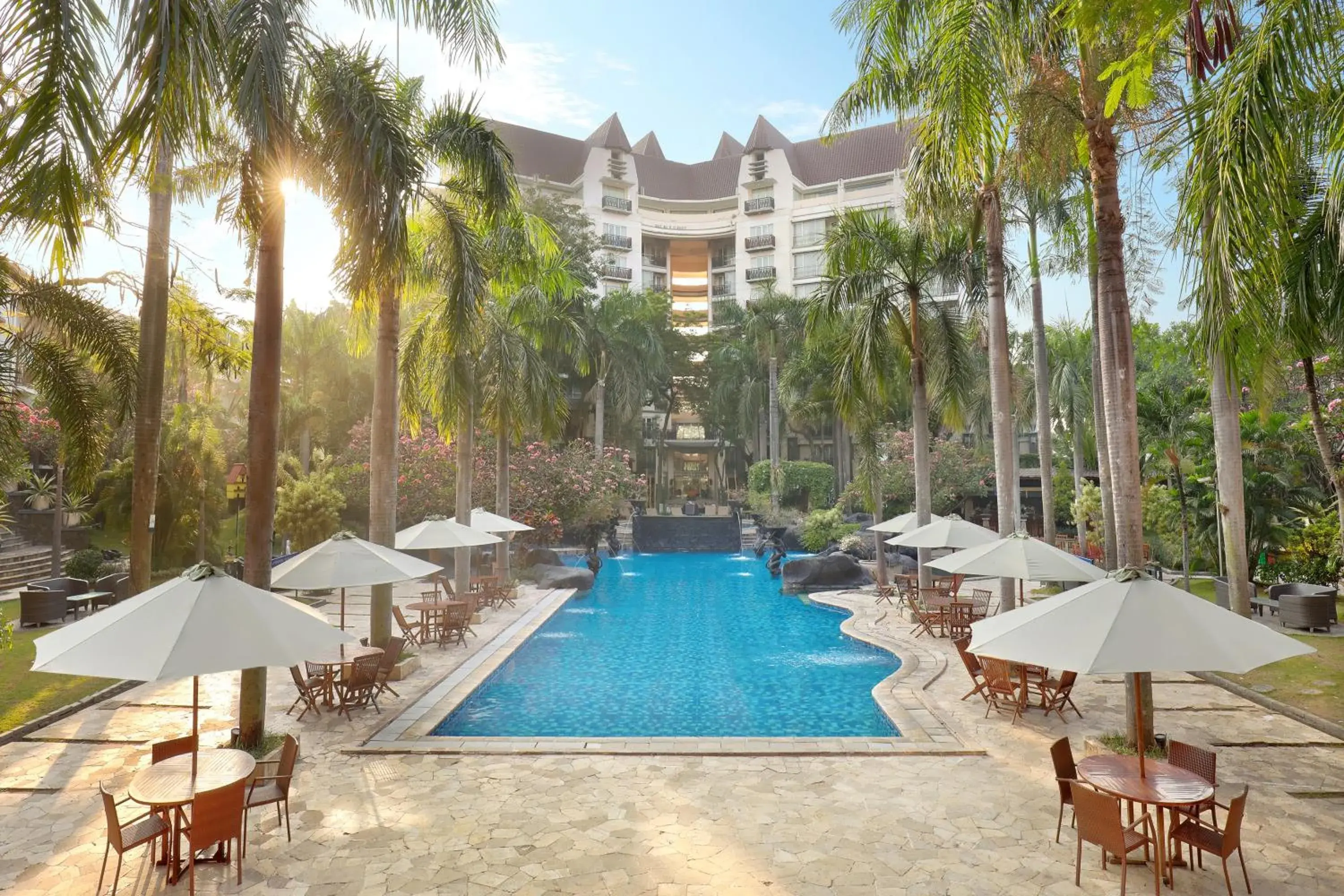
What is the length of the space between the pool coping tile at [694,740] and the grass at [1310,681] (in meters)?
3.93

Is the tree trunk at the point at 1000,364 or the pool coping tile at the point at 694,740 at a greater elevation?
the tree trunk at the point at 1000,364

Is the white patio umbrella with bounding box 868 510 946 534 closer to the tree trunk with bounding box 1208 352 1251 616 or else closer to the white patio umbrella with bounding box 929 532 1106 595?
the tree trunk with bounding box 1208 352 1251 616

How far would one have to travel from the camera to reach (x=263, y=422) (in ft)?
24.2

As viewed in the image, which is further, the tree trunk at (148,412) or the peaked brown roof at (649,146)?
the peaked brown roof at (649,146)

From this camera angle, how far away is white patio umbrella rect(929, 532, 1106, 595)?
9.36 metres

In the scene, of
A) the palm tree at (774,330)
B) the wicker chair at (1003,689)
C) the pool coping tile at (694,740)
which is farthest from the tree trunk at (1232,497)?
the palm tree at (774,330)

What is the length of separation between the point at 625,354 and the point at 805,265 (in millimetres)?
22117

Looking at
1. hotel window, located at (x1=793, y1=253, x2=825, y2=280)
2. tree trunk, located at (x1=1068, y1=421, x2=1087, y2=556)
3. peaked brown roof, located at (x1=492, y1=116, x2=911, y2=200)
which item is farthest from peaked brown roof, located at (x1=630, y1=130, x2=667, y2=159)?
tree trunk, located at (x1=1068, y1=421, x2=1087, y2=556)

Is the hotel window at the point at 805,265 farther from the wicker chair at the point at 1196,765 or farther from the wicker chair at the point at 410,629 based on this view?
the wicker chair at the point at 1196,765

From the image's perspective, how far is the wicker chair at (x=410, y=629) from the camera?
11.9 metres

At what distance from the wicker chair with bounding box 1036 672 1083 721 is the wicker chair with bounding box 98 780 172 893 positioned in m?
8.63

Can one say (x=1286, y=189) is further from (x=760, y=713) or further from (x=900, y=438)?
(x=900, y=438)

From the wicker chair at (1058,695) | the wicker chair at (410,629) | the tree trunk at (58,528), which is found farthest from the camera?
the tree trunk at (58,528)

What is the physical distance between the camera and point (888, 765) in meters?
7.20
